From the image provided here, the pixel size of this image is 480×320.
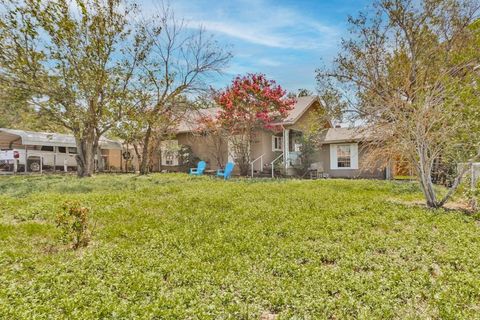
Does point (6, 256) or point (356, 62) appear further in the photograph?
point (356, 62)

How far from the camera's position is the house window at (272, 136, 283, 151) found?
1986 centimetres

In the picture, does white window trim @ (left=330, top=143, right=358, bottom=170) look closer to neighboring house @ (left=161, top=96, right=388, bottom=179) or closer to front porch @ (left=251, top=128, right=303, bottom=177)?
neighboring house @ (left=161, top=96, right=388, bottom=179)

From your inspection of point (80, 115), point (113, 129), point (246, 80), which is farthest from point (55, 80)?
point (246, 80)

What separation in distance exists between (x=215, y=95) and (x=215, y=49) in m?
2.39

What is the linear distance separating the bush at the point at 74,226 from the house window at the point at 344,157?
57.2 ft

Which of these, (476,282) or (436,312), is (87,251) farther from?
(476,282)

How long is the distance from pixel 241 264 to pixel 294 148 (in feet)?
53.8

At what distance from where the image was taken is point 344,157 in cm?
2002

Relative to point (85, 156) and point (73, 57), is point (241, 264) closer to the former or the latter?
point (73, 57)

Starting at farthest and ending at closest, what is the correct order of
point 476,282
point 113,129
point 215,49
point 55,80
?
point 215,49 → point 113,129 → point 55,80 → point 476,282

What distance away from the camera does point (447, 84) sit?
25.7ft

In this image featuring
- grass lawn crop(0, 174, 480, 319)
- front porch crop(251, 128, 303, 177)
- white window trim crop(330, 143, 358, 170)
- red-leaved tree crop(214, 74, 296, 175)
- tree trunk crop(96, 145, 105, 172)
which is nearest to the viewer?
grass lawn crop(0, 174, 480, 319)

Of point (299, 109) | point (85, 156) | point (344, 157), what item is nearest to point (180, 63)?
point (85, 156)

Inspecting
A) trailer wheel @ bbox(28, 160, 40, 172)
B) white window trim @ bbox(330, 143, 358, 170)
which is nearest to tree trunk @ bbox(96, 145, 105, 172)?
trailer wheel @ bbox(28, 160, 40, 172)
